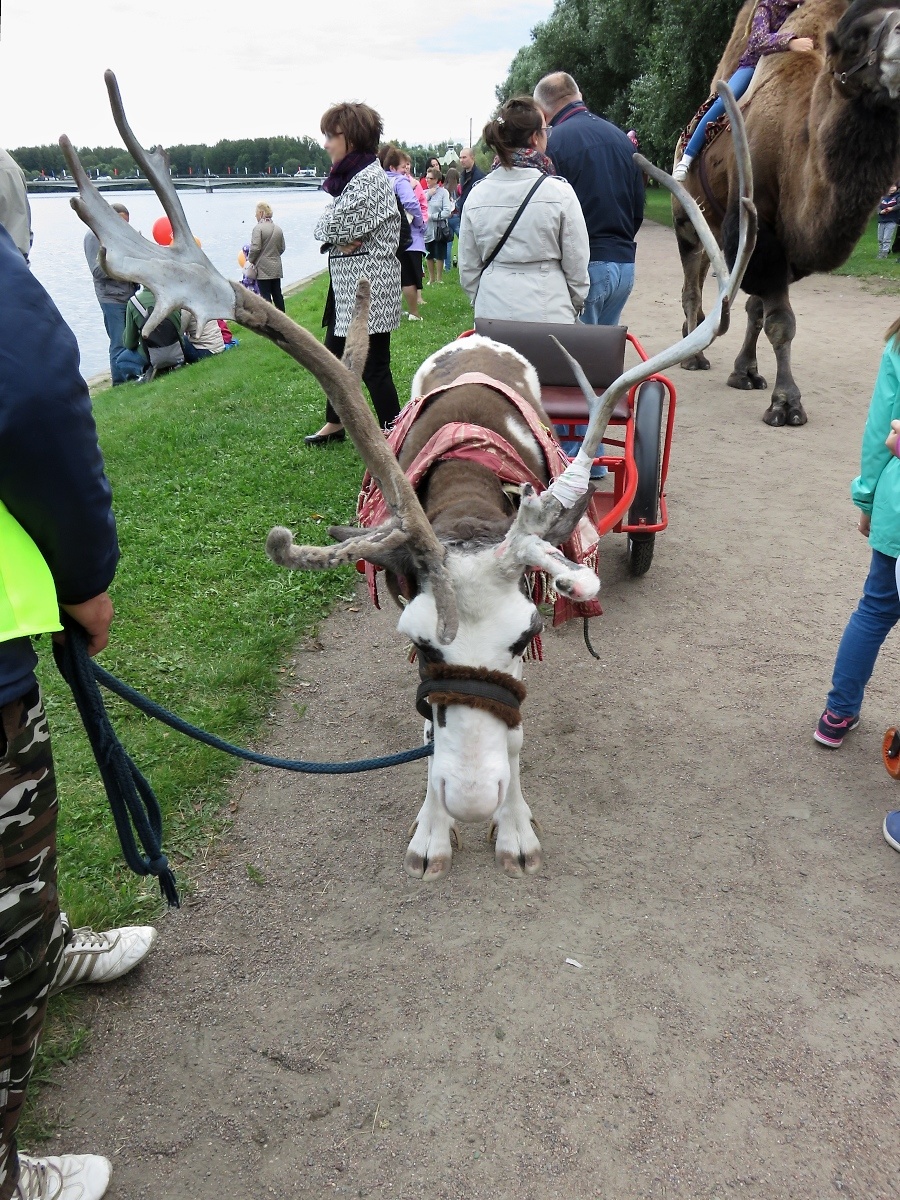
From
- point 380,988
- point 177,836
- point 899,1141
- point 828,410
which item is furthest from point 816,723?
point 828,410

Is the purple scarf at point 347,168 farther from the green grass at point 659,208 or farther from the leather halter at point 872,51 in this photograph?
the green grass at point 659,208

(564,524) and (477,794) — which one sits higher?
(564,524)

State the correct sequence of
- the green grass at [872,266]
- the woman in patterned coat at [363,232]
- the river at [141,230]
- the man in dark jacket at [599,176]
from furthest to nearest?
the river at [141,230] < the green grass at [872,266] < the woman in patterned coat at [363,232] < the man in dark jacket at [599,176]

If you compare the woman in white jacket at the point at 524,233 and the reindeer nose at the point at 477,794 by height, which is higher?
the woman in white jacket at the point at 524,233

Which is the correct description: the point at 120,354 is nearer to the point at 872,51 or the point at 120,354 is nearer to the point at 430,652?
the point at 872,51

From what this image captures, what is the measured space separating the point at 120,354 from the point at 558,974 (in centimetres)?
1166

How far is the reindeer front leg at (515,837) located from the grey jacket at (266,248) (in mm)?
11062

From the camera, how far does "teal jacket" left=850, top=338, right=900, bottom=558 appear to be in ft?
9.89

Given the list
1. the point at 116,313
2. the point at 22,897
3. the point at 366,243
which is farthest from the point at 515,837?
the point at 116,313

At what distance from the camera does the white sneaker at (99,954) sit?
2.55m

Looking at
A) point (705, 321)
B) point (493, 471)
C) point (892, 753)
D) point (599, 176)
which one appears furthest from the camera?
point (599, 176)

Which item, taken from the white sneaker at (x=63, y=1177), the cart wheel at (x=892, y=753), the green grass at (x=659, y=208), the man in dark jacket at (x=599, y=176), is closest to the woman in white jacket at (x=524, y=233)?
the man in dark jacket at (x=599, y=176)

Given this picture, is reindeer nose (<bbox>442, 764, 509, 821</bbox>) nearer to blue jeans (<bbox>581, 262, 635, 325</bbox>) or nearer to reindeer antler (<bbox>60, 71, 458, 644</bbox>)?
reindeer antler (<bbox>60, 71, 458, 644</bbox>)

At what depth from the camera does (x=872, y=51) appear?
541cm
